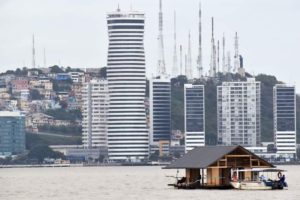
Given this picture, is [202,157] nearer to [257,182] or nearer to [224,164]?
[224,164]

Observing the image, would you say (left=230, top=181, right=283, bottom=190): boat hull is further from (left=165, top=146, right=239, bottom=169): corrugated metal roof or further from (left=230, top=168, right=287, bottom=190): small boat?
(left=165, top=146, right=239, bottom=169): corrugated metal roof

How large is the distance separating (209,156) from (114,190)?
13.6 meters

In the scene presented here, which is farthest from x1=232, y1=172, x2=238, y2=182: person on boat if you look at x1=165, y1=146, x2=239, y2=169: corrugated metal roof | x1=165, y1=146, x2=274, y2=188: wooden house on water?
x1=165, y1=146, x2=239, y2=169: corrugated metal roof

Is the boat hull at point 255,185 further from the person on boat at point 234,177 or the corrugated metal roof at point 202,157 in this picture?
the corrugated metal roof at point 202,157

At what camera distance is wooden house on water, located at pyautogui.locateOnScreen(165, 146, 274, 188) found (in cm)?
11531

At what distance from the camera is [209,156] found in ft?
382

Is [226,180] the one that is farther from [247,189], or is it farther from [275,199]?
[275,199]

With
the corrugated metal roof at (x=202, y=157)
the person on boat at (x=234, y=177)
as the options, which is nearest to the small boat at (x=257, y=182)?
the person on boat at (x=234, y=177)

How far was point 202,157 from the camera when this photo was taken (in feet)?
384

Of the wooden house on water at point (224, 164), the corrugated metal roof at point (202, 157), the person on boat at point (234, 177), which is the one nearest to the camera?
the corrugated metal roof at point (202, 157)

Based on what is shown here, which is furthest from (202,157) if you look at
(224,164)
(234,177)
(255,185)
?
(255,185)

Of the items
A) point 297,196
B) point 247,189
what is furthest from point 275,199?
point 247,189

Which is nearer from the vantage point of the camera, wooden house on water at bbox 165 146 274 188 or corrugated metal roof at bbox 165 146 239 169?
corrugated metal roof at bbox 165 146 239 169

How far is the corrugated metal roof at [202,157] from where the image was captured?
115 meters
